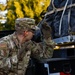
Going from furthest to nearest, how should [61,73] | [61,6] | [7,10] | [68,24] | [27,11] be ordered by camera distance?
[7,10]
[27,11]
[61,6]
[68,24]
[61,73]

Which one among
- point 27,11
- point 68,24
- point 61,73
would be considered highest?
point 27,11

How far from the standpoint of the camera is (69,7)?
200 inches

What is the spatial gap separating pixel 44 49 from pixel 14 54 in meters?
0.54

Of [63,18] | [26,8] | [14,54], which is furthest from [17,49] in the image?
[26,8]

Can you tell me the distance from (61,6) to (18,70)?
1.66 m

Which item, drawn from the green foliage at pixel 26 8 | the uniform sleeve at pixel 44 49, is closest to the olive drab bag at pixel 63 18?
the uniform sleeve at pixel 44 49

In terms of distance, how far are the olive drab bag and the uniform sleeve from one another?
618 millimetres

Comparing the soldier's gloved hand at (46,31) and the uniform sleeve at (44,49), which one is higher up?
the soldier's gloved hand at (46,31)

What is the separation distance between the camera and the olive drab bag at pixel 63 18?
4941mm

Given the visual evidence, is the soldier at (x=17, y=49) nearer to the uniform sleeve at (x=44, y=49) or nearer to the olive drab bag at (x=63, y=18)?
the uniform sleeve at (x=44, y=49)

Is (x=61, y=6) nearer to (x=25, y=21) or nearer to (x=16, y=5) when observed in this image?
(x=25, y=21)

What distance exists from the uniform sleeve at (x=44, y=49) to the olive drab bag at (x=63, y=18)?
618mm

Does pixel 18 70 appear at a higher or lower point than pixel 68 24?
lower

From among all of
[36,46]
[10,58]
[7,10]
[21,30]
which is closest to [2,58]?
[10,58]
